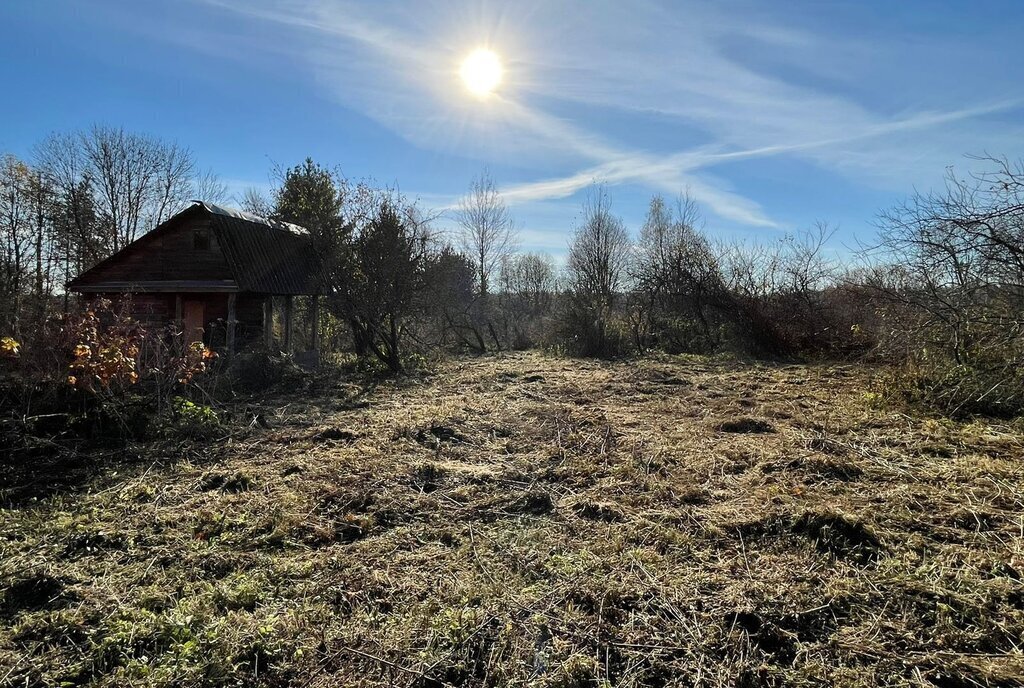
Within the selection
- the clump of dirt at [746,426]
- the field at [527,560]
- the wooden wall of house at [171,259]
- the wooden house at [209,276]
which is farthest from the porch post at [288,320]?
the clump of dirt at [746,426]

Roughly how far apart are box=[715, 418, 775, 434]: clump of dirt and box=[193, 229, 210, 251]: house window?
13.0 metres

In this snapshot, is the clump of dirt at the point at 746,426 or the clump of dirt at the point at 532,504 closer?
the clump of dirt at the point at 532,504

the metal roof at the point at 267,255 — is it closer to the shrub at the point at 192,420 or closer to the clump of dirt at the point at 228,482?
the shrub at the point at 192,420

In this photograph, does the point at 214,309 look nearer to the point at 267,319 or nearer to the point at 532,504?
the point at 267,319

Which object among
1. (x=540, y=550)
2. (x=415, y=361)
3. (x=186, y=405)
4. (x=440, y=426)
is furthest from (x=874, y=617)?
(x=415, y=361)

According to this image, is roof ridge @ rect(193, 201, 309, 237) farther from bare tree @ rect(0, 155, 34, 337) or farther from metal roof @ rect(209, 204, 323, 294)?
bare tree @ rect(0, 155, 34, 337)

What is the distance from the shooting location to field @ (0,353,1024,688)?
7.48 feet

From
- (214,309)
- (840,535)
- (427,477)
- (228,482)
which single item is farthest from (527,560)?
(214,309)

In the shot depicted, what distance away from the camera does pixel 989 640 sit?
2309mm

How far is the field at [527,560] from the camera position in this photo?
2.28 m

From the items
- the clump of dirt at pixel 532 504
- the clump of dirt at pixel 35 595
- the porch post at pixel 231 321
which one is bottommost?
the clump of dirt at pixel 35 595

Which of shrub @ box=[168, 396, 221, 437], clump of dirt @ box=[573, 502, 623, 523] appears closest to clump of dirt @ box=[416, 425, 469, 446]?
clump of dirt @ box=[573, 502, 623, 523]

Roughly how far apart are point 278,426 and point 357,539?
150 inches

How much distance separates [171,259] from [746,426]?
14.2m
